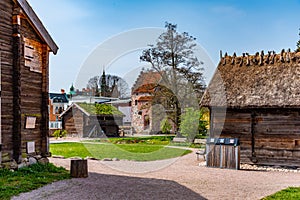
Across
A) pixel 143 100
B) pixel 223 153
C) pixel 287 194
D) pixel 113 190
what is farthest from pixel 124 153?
pixel 143 100

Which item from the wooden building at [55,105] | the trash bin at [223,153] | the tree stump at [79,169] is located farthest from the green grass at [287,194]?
the wooden building at [55,105]

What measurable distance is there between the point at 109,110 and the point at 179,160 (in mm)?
25052

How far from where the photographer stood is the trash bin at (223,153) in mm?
16141

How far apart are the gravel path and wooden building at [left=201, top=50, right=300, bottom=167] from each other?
1.61 meters

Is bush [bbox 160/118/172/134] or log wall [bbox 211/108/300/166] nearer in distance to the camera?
log wall [bbox 211/108/300/166]

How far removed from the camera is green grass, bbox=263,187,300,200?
9836 mm

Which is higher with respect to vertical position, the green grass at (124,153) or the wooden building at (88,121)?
the wooden building at (88,121)

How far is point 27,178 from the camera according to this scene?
459 inches

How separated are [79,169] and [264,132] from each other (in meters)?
8.91

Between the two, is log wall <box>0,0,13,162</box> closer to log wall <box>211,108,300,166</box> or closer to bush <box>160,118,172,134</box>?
log wall <box>211,108,300,166</box>

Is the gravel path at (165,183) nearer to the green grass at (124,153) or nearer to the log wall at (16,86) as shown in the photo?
the log wall at (16,86)

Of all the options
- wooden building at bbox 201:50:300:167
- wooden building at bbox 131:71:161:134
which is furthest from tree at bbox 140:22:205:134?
wooden building at bbox 201:50:300:167

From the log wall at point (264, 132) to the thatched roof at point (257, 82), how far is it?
0.53 meters

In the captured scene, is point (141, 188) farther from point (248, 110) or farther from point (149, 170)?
point (248, 110)
